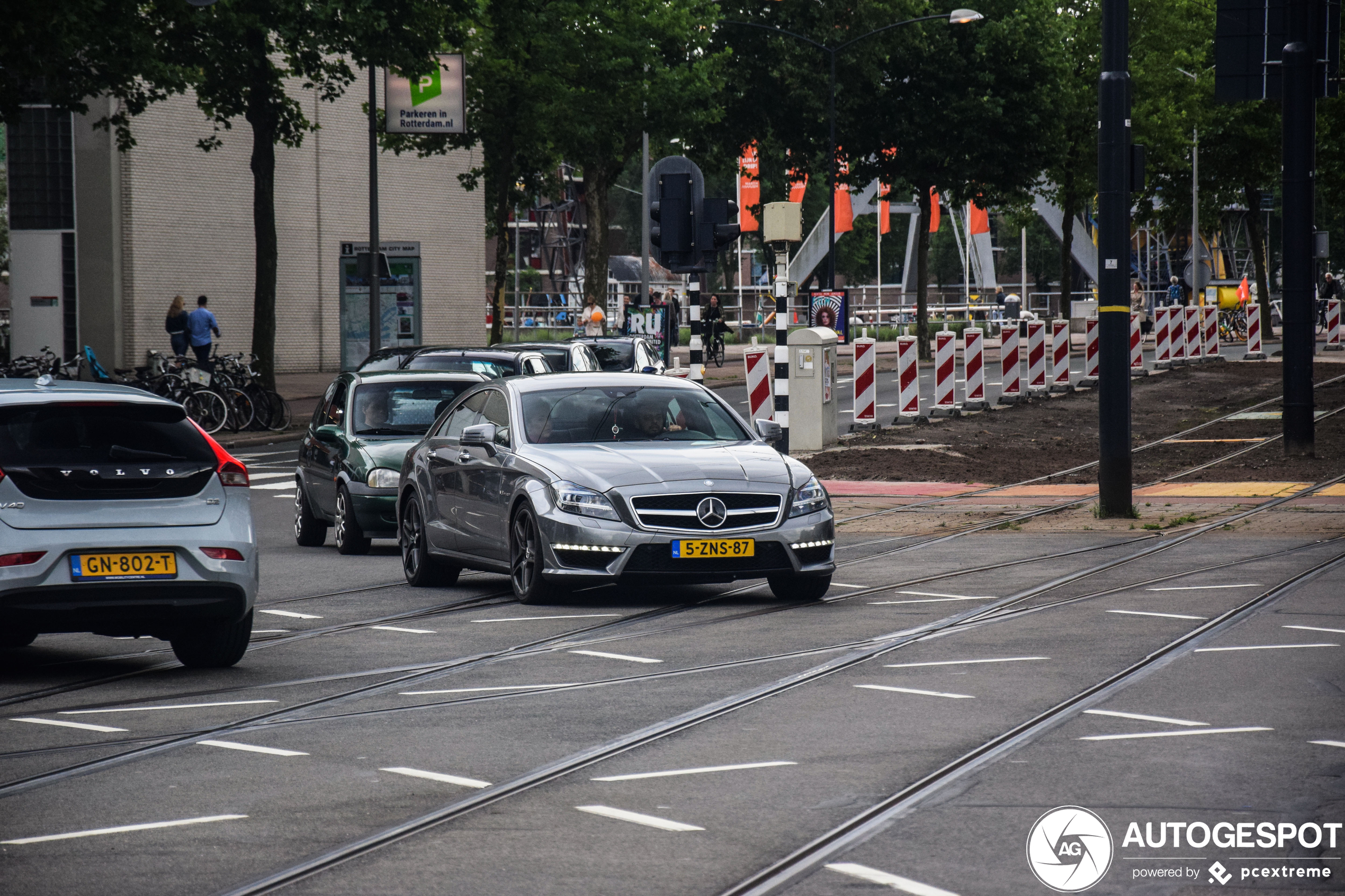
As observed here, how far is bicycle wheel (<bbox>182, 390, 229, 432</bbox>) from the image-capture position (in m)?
30.8

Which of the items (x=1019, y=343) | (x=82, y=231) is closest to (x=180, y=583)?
(x=1019, y=343)

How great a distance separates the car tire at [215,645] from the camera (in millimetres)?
9703

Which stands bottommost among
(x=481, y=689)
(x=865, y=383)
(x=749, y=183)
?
(x=481, y=689)

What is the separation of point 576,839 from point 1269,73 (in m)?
18.0

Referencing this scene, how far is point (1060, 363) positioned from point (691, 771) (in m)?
28.8

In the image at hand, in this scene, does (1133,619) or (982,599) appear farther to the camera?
(982,599)

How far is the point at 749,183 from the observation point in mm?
60812

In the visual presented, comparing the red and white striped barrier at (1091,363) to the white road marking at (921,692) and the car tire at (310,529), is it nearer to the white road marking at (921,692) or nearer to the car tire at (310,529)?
the car tire at (310,529)

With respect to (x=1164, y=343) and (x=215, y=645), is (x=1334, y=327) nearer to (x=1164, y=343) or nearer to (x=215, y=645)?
(x=1164, y=343)

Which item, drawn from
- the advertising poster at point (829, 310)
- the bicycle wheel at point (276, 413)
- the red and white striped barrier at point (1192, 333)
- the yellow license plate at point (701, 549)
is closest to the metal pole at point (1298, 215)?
the yellow license plate at point (701, 549)

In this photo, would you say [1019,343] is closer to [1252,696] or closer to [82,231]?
[82,231]

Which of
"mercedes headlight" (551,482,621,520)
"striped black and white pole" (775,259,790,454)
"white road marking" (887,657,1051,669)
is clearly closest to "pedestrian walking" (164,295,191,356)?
"striped black and white pole" (775,259,790,454)

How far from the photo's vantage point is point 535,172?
50875 mm

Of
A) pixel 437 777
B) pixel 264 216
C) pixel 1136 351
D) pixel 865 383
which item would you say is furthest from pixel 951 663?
pixel 1136 351
